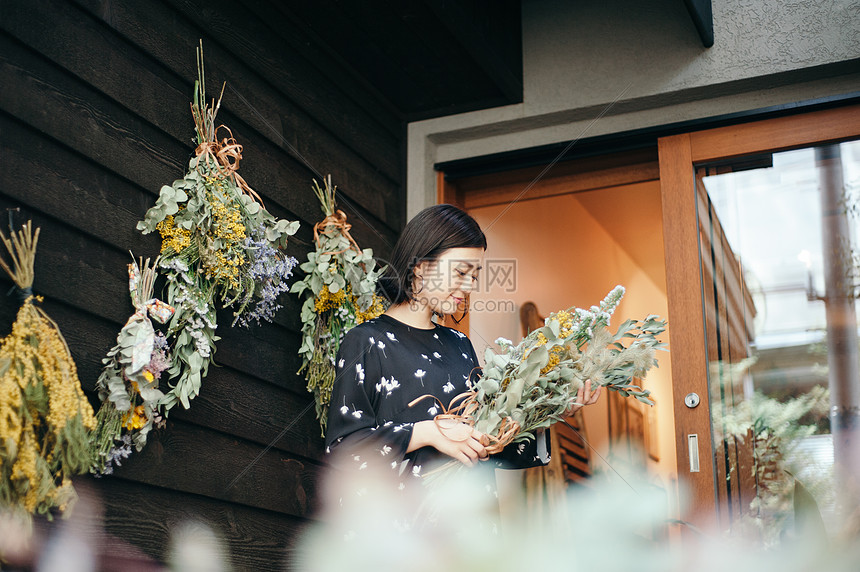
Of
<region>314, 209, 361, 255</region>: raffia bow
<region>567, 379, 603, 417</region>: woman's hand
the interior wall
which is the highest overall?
the interior wall

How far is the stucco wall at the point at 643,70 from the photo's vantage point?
2.59 metres

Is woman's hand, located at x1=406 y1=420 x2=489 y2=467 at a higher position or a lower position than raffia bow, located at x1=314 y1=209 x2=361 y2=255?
lower

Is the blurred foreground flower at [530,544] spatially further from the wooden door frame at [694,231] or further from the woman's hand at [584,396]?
the wooden door frame at [694,231]

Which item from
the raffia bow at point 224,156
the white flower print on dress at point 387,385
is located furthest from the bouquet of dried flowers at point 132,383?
the white flower print on dress at point 387,385

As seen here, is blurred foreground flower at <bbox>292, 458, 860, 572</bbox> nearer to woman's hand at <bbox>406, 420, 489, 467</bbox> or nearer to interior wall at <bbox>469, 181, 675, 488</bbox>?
woman's hand at <bbox>406, 420, 489, 467</bbox>

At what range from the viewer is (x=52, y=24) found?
1.70m

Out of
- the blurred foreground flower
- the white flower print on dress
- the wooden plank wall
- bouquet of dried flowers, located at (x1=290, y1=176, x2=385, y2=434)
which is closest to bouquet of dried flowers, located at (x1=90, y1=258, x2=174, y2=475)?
the wooden plank wall

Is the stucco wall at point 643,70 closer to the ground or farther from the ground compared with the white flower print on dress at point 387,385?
farther from the ground

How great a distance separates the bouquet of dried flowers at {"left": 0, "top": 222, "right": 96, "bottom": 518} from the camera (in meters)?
1.34

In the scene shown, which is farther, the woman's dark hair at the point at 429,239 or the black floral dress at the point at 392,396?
the woman's dark hair at the point at 429,239

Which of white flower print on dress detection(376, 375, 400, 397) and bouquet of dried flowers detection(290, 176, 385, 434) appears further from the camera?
bouquet of dried flowers detection(290, 176, 385, 434)

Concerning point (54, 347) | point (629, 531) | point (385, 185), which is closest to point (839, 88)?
point (385, 185)

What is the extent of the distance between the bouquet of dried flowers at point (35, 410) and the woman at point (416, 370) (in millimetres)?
601

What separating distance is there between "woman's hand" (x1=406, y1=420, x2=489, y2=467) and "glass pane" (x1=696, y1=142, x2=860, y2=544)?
1103mm
